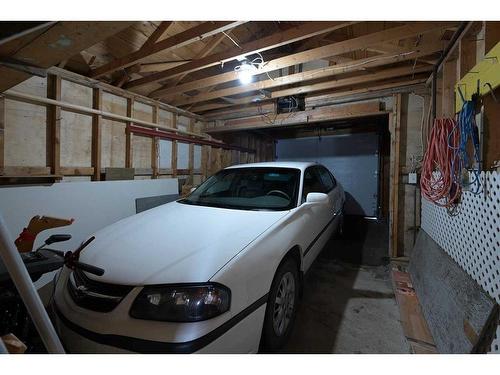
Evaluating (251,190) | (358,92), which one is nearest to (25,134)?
(251,190)

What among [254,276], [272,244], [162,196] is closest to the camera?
[254,276]

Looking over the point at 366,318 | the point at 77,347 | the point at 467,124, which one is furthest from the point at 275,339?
the point at 467,124

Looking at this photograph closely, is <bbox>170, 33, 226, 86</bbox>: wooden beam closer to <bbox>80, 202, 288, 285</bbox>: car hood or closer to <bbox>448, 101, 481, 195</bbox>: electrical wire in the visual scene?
<bbox>80, 202, 288, 285</bbox>: car hood

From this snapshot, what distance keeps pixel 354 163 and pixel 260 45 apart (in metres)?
4.20

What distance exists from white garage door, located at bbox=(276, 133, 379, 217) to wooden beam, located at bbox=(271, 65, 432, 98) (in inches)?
104

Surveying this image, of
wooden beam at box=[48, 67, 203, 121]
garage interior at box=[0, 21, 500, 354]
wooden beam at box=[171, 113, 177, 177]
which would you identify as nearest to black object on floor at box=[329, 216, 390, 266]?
garage interior at box=[0, 21, 500, 354]

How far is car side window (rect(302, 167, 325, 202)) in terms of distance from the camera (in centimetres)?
237

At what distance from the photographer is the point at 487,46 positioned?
1783mm

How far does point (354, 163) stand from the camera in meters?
5.64

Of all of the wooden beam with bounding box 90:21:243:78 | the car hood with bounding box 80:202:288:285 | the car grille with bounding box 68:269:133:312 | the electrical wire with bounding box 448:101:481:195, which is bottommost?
the car grille with bounding box 68:269:133:312

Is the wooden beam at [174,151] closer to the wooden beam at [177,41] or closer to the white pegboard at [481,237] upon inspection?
the wooden beam at [177,41]

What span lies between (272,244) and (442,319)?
140cm

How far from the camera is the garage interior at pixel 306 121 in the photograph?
4.90 ft

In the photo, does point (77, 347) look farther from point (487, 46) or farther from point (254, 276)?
point (487, 46)
